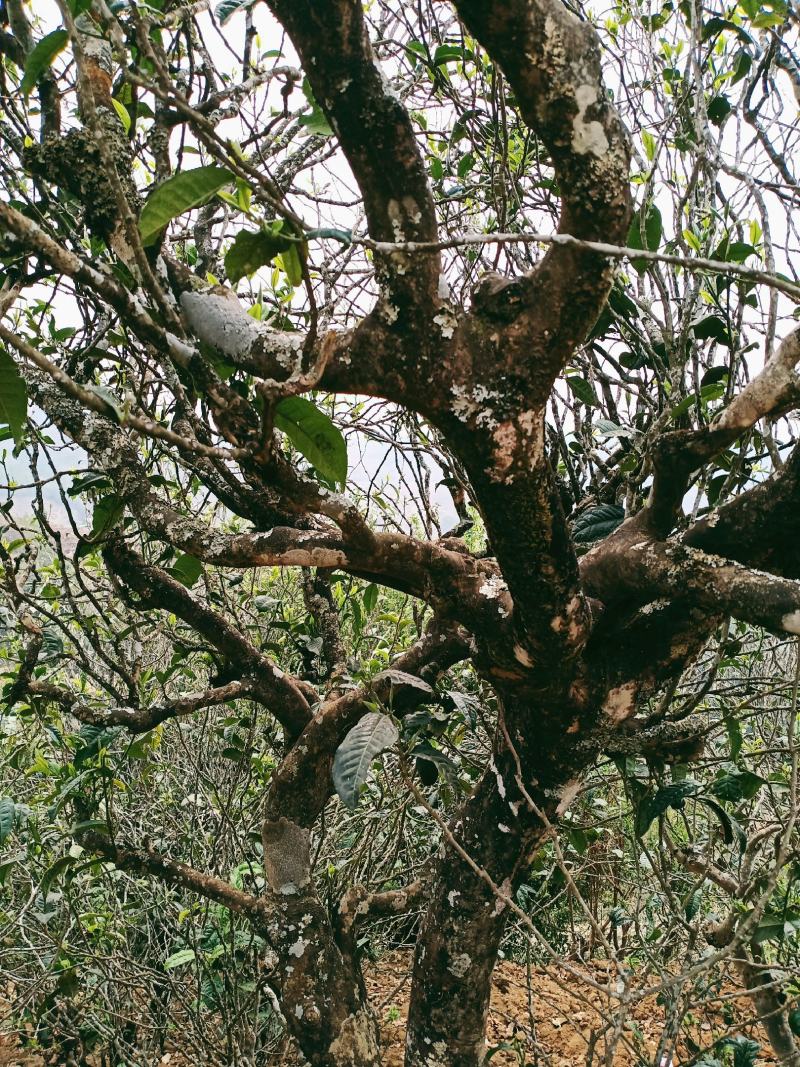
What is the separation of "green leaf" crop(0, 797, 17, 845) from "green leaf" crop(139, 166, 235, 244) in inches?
60.2

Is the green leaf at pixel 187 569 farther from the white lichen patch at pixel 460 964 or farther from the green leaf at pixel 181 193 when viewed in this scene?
the white lichen patch at pixel 460 964

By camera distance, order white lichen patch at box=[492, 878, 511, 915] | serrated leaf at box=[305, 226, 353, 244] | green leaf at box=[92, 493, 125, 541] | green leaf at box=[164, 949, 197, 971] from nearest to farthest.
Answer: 1. serrated leaf at box=[305, 226, 353, 244]
2. green leaf at box=[92, 493, 125, 541]
3. white lichen patch at box=[492, 878, 511, 915]
4. green leaf at box=[164, 949, 197, 971]

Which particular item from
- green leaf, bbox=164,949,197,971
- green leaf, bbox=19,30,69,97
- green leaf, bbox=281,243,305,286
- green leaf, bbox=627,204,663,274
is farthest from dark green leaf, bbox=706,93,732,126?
green leaf, bbox=164,949,197,971

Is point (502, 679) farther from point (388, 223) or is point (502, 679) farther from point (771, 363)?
point (388, 223)

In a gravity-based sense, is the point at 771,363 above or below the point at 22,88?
below

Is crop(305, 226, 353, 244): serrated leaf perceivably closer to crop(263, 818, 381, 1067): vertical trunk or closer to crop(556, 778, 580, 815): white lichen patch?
crop(556, 778, 580, 815): white lichen patch

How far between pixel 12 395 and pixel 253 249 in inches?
18.3

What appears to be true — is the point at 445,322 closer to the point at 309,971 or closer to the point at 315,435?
the point at 315,435

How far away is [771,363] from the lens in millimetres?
1224

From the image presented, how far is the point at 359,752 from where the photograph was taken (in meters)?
1.50

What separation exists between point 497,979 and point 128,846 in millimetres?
1655

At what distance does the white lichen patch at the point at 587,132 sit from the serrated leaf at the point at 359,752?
3.52 ft

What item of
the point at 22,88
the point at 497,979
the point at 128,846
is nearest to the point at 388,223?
the point at 22,88

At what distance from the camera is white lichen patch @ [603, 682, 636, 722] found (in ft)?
5.35
